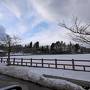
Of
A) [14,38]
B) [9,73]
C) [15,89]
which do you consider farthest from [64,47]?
[15,89]

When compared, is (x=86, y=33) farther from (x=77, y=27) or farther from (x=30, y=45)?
(x=30, y=45)

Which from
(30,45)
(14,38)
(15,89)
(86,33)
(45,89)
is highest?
(30,45)

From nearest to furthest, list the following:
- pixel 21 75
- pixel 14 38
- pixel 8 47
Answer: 1. pixel 21 75
2. pixel 8 47
3. pixel 14 38

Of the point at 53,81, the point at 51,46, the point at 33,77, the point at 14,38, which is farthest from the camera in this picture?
the point at 51,46

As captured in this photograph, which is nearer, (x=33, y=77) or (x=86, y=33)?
(x=86, y=33)

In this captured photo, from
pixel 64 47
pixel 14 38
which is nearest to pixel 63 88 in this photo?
pixel 14 38

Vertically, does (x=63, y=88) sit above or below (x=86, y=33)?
below

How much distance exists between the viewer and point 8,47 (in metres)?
29.5

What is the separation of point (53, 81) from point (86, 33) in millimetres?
3351

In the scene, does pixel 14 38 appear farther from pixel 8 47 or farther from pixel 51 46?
pixel 51 46

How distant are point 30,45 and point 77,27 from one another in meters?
136

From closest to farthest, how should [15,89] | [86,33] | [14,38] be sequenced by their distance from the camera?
1. [15,89]
2. [86,33]
3. [14,38]

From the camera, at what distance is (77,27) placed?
946 cm

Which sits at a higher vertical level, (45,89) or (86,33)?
(86,33)
